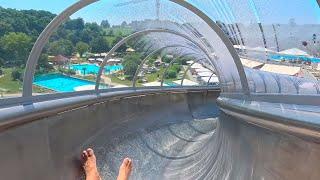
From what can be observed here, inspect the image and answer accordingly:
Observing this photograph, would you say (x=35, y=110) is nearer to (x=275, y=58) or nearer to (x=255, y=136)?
(x=255, y=136)

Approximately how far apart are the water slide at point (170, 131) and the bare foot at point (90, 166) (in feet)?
0.31

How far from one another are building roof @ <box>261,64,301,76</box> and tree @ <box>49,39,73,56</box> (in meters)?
4.44

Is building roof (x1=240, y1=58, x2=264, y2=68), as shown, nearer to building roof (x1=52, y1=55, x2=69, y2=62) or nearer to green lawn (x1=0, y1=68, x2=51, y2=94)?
building roof (x1=52, y1=55, x2=69, y2=62)

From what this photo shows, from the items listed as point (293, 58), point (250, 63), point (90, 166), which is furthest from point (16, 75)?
point (250, 63)

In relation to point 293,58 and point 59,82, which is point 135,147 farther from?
point 293,58

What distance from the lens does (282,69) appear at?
1172 cm

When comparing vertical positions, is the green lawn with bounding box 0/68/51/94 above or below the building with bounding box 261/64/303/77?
below

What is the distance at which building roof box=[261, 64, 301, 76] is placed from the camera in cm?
1118

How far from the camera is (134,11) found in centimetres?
2019

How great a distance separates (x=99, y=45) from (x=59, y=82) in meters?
3.83

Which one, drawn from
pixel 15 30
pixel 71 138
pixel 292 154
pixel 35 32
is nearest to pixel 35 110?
pixel 71 138

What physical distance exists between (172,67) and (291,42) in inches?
837

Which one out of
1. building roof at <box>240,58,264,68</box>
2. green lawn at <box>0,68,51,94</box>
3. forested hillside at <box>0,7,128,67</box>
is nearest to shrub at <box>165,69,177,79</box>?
building roof at <box>240,58,264,68</box>

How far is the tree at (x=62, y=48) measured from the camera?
33.7ft
